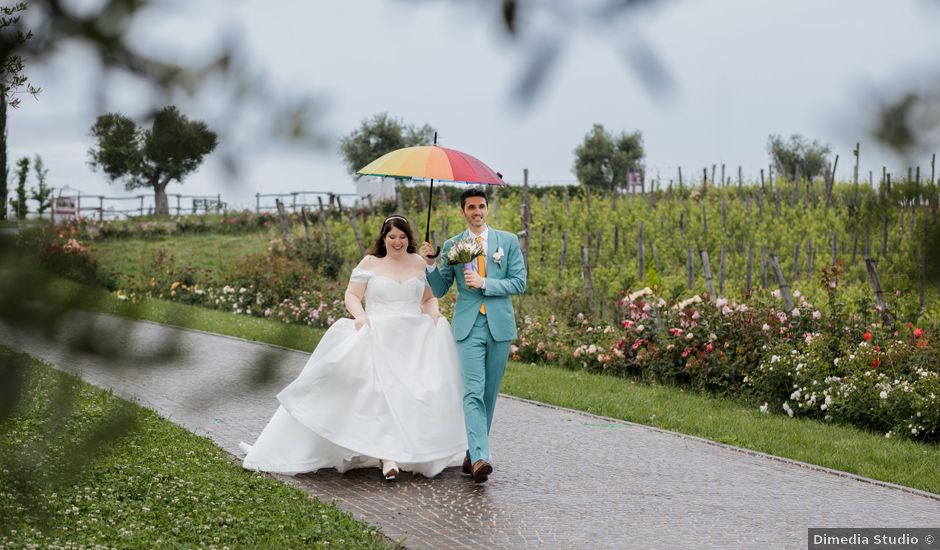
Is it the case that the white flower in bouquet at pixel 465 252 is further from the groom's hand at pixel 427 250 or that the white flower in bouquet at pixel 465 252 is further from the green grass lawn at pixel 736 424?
the green grass lawn at pixel 736 424

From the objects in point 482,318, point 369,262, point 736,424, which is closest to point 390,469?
point 482,318

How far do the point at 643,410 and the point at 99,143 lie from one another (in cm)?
873

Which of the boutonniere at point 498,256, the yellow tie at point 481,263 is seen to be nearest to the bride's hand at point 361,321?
the yellow tie at point 481,263

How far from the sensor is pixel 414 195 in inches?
1029

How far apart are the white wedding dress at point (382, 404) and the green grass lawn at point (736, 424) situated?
855 mm

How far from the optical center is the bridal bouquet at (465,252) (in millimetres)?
6504

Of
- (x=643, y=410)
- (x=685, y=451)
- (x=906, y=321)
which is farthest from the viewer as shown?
(x=906, y=321)

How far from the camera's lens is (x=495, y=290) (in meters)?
6.53

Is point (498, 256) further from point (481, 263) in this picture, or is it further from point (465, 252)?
point (465, 252)

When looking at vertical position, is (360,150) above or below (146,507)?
above

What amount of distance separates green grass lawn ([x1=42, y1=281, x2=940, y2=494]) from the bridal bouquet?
1333 mm

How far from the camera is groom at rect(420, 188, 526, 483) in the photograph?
6512 mm

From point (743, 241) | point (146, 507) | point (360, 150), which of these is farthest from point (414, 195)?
point (360, 150)

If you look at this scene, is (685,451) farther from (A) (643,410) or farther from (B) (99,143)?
(B) (99,143)
